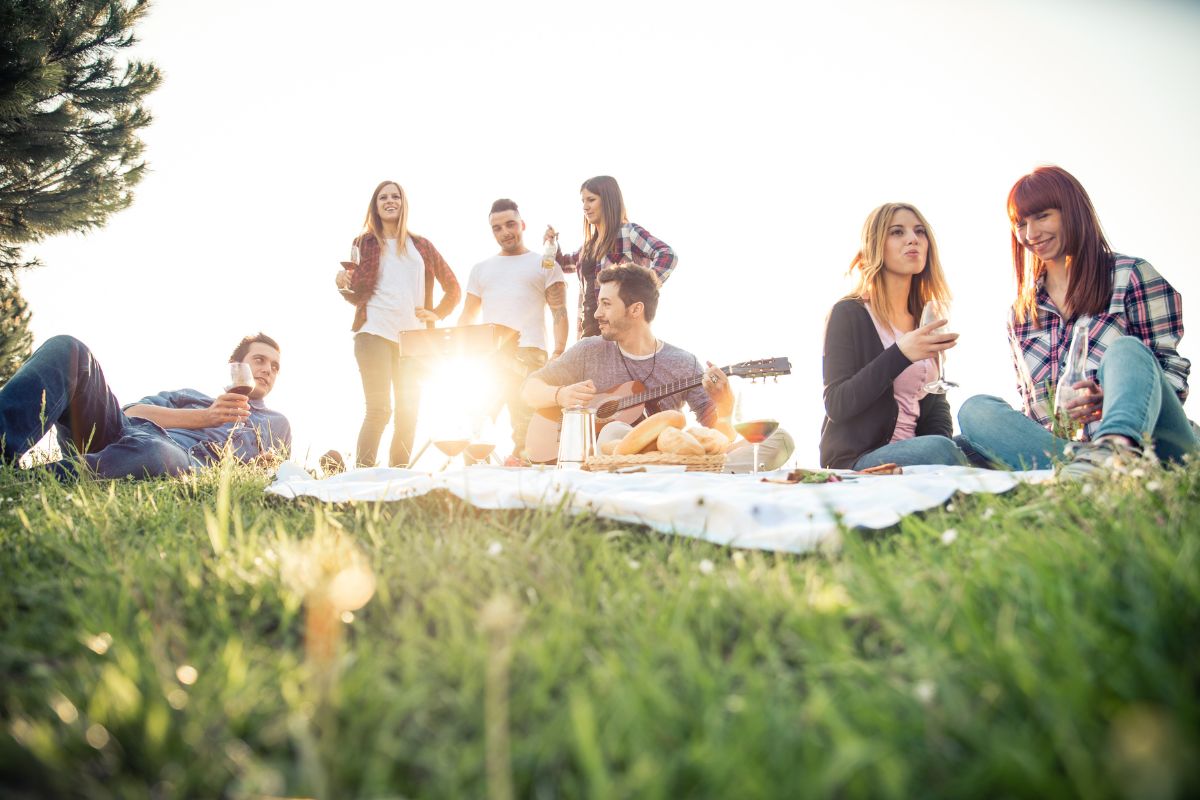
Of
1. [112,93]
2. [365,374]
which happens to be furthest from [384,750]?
[112,93]

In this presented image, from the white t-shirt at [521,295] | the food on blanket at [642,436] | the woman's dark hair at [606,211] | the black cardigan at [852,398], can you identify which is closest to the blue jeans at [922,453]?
the black cardigan at [852,398]

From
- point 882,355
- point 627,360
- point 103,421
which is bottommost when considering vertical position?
point 103,421

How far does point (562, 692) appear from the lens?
1.04 metres

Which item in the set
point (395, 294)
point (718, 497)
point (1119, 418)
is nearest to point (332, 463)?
point (395, 294)

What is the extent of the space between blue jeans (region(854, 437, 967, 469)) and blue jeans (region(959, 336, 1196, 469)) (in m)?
0.13

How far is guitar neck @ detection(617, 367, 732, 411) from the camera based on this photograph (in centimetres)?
512

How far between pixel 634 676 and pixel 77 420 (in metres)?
3.97

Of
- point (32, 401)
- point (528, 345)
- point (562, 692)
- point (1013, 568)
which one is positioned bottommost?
point (562, 692)

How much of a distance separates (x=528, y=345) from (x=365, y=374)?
4.61 feet

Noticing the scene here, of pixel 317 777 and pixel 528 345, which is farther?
pixel 528 345

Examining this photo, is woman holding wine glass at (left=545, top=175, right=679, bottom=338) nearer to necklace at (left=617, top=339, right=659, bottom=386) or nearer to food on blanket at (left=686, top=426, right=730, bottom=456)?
necklace at (left=617, top=339, right=659, bottom=386)

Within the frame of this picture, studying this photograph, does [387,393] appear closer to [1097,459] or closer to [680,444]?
[680,444]

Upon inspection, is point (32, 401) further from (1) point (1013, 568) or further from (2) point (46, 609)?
(1) point (1013, 568)

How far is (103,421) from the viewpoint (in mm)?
3867
